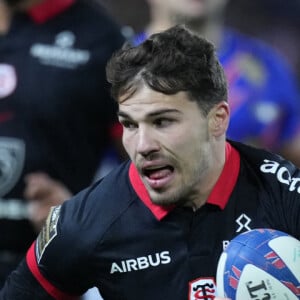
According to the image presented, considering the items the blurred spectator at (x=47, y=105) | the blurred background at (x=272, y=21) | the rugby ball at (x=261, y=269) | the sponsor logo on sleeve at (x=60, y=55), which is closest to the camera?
the rugby ball at (x=261, y=269)

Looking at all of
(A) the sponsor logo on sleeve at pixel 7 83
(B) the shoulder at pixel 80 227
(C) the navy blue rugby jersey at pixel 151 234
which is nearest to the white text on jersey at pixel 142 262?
(C) the navy blue rugby jersey at pixel 151 234

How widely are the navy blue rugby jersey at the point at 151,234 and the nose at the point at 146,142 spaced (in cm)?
29

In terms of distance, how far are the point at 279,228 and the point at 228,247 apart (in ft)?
0.76

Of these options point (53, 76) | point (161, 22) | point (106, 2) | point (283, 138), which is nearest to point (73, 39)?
point (53, 76)

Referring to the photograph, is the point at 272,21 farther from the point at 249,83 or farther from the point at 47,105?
the point at 47,105

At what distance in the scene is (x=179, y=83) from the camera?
4805 mm

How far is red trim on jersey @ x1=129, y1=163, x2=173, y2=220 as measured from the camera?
4969 millimetres

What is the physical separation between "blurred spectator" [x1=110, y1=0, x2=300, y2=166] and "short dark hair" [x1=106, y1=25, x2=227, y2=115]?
175cm

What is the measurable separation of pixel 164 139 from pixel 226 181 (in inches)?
14.5

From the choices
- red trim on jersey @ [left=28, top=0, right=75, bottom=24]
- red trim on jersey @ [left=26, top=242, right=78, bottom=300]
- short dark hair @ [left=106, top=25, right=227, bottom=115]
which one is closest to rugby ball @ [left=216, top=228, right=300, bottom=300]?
short dark hair @ [left=106, top=25, right=227, bottom=115]

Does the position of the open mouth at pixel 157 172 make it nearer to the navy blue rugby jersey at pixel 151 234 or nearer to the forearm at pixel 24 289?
the navy blue rugby jersey at pixel 151 234

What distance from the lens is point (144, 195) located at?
5.01 meters

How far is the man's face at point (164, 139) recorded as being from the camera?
4.78m

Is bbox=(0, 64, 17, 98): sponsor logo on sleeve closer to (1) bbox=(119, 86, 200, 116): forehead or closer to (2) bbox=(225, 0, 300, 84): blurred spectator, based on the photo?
(1) bbox=(119, 86, 200, 116): forehead
